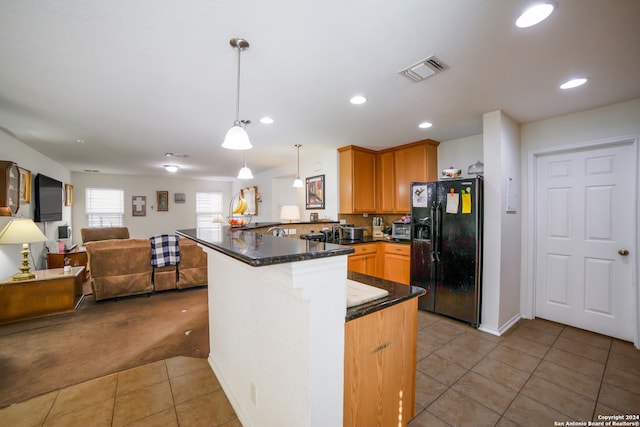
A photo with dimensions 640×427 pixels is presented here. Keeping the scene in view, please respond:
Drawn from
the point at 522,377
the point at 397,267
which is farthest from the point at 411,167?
the point at 522,377

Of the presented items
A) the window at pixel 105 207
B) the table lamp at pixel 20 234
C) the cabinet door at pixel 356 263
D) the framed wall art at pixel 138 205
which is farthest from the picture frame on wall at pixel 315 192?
the window at pixel 105 207

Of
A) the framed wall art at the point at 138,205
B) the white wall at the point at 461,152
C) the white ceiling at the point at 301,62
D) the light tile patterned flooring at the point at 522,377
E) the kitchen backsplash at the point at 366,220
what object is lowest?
the light tile patterned flooring at the point at 522,377

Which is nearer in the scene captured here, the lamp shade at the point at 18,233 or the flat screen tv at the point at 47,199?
the lamp shade at the point at 18,233

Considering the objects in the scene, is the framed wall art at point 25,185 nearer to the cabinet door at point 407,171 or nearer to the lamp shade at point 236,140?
the lamp shade at point 236,140

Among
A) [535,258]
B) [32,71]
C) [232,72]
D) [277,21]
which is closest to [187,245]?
[32,71]

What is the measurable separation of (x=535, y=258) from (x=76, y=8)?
4.71 meters

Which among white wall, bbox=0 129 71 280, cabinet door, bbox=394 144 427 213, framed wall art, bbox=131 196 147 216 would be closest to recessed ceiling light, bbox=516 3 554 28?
cabinet door, bbox=394 144 427 213

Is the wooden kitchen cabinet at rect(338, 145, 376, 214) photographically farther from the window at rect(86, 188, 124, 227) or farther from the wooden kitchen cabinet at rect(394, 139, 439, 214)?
the window at rect(86, 188, 124, 227)

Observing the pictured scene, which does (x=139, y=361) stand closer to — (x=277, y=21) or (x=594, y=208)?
(x=277, y=21)

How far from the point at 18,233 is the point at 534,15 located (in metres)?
5.11

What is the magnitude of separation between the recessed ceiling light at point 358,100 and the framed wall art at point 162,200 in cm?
→ 739

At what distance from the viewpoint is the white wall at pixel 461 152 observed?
3.68 meters

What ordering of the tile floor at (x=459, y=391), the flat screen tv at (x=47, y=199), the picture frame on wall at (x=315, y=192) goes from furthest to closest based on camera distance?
the picture frame on wall at (x=315, y=192), the flat screen tv at (x=47, y=199), the tile floor at (x=459, y=391)

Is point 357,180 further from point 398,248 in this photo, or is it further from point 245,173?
point 245,173
